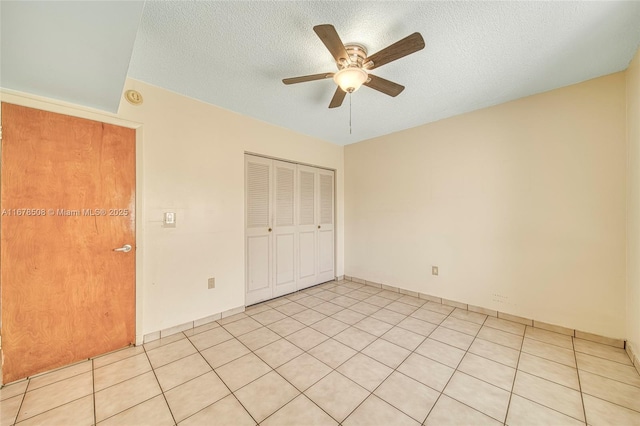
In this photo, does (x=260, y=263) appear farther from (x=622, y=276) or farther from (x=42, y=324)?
(x=622, y=276)

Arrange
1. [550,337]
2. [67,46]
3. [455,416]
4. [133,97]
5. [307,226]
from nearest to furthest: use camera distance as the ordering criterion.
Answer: [67,46], [455,416], [133,97], [550,337], [307,226]

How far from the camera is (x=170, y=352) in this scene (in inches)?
84.2

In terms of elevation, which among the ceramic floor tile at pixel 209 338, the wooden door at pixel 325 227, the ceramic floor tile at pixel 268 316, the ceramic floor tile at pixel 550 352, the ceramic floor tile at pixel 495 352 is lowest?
the ceramic floor tile at pixel 209 338

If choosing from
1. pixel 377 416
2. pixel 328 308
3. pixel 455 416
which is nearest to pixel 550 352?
pixel 455 416

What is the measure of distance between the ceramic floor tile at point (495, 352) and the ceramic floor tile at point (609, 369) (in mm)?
448

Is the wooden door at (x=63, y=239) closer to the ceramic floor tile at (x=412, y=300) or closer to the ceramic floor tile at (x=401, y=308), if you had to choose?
the ceramic floor tile at (x=401, y=308)

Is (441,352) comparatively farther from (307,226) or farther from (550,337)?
(307,226)

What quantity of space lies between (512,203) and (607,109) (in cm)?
112

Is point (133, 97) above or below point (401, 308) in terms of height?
above

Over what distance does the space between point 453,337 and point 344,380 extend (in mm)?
1321

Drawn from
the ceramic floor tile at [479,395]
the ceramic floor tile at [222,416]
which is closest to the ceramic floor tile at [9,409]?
the ceramic floor tile at [222,416]

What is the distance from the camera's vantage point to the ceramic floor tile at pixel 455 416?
4.59 feet

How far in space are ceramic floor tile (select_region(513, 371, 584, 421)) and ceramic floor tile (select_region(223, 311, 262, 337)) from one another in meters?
2.35

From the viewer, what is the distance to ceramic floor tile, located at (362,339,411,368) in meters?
1.99
